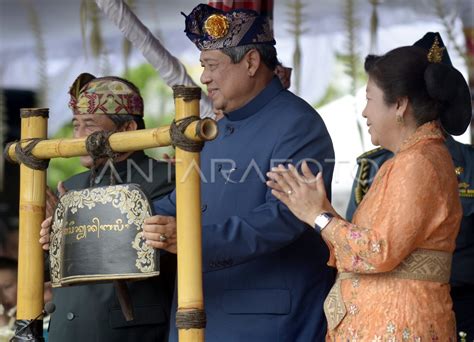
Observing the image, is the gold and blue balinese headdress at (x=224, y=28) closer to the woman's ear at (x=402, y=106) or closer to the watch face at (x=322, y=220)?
the woman's ear at (x=402, y=106)

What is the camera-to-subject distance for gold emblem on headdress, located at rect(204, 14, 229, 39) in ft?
10.9

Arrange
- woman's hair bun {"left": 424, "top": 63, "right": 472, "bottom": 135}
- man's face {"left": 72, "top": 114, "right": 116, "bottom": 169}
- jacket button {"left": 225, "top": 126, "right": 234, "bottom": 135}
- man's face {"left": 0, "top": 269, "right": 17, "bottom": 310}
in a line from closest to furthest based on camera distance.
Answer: woman's hair bun {"left": 424, "top": 63, "right": 472, "bottom": 135}, jacket button {"left": 225, "top": 126, "right": 234, "bottom": 135}, man's face {"left": 72, "top": 114, "right": 116, "bottom": 169}, man's face {"left": 0, "top": 269, "right": 17, "bottom": 310}

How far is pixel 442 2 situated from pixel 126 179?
2207mm

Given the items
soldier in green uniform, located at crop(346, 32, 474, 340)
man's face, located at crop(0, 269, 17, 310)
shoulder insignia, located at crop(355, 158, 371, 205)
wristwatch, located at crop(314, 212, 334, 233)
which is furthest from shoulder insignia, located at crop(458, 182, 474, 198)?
man's face, located at crop(0, 269, 17, 310)

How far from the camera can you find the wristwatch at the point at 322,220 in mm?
2875

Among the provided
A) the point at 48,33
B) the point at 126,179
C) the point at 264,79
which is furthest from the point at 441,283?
the point at 48,33

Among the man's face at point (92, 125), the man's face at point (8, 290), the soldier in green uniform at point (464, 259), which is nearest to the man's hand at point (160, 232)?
the man's face at point (92, 125)

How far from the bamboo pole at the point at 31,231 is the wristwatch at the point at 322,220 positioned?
921 mm

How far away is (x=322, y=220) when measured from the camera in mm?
2879

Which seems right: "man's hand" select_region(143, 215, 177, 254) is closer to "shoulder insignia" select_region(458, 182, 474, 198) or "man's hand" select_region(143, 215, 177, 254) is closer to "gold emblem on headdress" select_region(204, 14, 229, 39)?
"gold emblem on headdress" select_region(204, 14, 229, 39)

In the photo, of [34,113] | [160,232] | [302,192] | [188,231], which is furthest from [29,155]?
[302,192]

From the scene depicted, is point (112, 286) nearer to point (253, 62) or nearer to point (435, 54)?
point (253, 62)

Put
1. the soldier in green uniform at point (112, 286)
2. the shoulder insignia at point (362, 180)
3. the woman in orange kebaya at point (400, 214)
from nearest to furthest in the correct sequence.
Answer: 1. the woman in orange kebaya at point (400, 214)
2. the soldier in green uniform at point (112, 286)
3. the shoulder insignia at point (362, 180)

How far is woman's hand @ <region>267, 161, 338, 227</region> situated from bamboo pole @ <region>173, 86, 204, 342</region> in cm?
21
